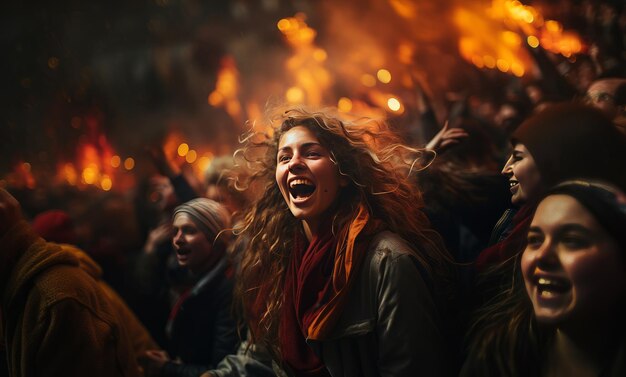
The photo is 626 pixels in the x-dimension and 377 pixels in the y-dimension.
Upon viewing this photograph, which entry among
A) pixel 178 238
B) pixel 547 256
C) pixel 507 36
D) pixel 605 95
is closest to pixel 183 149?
pixel 507 36

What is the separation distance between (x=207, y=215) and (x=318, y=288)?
1079 mm

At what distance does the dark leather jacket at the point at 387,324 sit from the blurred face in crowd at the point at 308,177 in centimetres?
33

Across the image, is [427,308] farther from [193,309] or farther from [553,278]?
[193,309]

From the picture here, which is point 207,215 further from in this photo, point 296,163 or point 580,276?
point 580,276

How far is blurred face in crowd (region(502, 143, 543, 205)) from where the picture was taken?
2436 mm

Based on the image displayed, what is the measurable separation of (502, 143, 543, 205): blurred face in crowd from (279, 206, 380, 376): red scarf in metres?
0.63

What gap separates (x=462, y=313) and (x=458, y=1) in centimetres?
381

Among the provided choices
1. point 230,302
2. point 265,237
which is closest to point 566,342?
point 265,237

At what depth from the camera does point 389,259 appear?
259cm

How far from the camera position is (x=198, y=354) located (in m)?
3.57

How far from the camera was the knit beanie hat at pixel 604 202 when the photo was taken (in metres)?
1.98

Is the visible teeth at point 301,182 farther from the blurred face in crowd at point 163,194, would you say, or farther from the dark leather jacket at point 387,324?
the blurred face in crowd at point 163,194

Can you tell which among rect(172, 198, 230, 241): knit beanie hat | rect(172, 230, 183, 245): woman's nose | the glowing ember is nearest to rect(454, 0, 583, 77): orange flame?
rect(172, 198, 230, 241): knit beanie hat

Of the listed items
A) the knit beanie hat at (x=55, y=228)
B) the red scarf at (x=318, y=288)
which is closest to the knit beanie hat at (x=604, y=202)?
the red scarf at (x=318, y=288)
